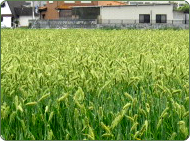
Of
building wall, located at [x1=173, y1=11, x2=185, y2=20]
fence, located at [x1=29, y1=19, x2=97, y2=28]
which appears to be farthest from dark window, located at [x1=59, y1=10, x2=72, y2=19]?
building wall, located at [x1=173, y1=11, x2=185, y2=20]

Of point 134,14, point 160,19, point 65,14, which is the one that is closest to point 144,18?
point 134,14

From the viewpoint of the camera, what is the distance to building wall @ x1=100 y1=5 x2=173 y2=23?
142 feet

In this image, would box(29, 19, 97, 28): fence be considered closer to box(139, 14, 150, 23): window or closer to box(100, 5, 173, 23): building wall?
box(100, 5, 173, 23): building wall

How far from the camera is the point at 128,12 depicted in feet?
143

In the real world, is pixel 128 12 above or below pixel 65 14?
below

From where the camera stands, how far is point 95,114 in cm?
291

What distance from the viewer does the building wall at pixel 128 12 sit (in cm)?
4325

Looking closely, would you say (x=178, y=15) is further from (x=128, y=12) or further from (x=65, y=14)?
(x=65, y=14)

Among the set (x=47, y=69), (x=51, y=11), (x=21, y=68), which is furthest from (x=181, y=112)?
(x=51, y=11)

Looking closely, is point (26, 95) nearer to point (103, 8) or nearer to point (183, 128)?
point (183, 128)

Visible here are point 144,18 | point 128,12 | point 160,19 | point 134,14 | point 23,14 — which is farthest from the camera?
point 23,14

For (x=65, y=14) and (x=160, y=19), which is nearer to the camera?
(x=160, y=19)

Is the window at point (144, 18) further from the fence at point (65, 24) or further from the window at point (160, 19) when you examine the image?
the fence at point (65, 24)

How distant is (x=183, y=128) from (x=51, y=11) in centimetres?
5304
